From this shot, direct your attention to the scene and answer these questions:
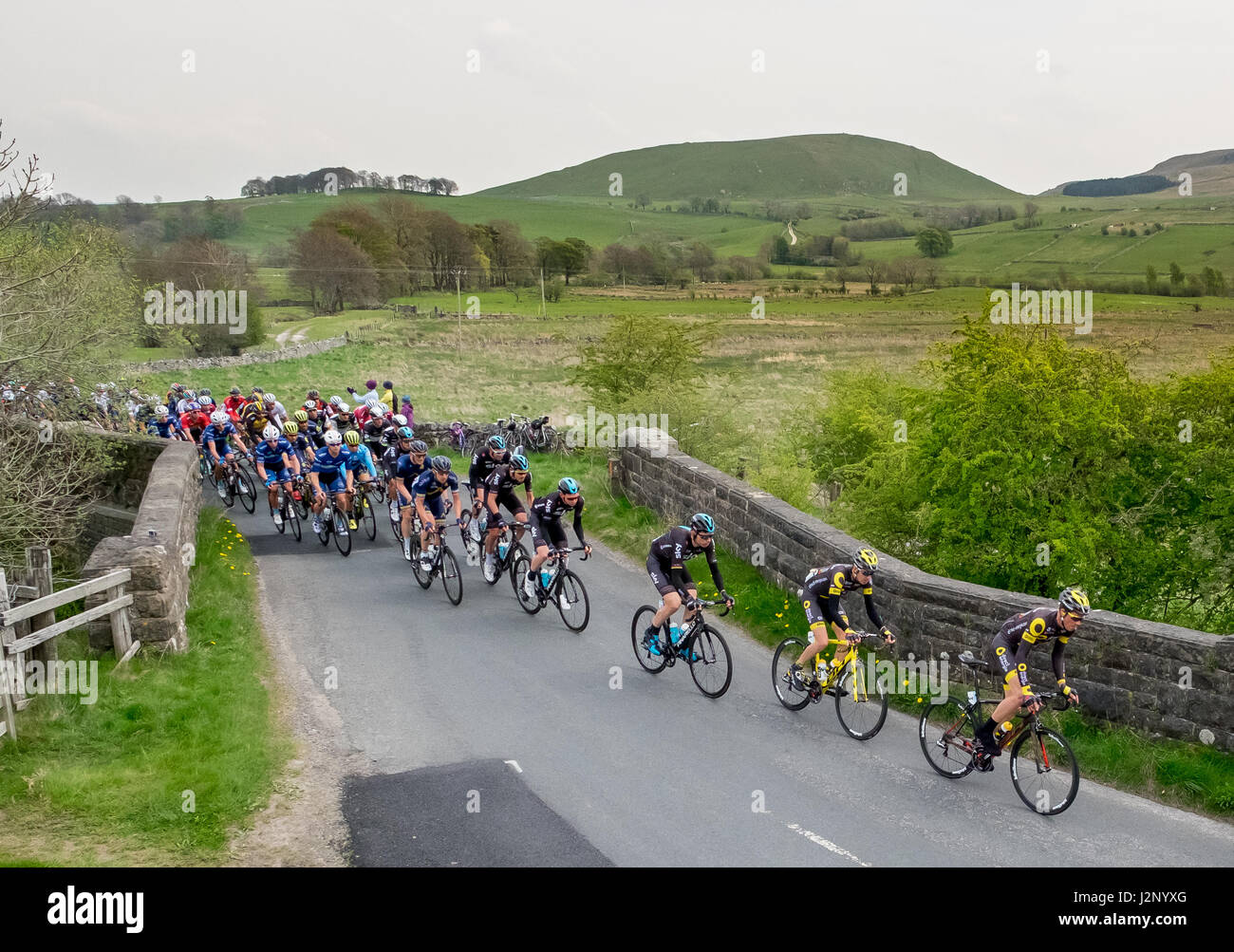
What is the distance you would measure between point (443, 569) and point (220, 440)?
324 inches

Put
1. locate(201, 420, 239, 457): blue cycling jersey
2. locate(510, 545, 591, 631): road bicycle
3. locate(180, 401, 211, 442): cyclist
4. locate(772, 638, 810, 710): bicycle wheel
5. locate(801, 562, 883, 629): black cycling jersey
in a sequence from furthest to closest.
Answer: locate(180, 401, 211, 442): cyclist → locate(201, 420, 239, 457): blue cycling jersey → locate(510, 545, 591, 631): road bicycle → locate(772, 638, 810, 710): bicycle wheel → locate(801, 562, 883, 629): black cycling jersey

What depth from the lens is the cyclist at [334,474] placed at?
15.7 m

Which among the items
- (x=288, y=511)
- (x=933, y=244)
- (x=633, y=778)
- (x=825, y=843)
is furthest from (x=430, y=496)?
(x=933, y=244)

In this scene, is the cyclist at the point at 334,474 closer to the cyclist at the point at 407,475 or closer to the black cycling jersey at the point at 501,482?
the cyclist at the point at 407,475

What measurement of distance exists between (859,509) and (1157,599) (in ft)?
16.7

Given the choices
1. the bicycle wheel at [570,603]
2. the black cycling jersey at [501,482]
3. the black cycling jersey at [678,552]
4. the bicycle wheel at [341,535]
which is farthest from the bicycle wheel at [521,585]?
the bicycle wheel at [341,535]

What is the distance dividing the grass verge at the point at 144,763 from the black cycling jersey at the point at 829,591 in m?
4.91

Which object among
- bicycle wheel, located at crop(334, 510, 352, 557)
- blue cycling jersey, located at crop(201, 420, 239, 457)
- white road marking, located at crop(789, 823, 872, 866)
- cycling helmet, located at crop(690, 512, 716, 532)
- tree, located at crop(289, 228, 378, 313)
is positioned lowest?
white road marking, located at crop(789, 823, 872, 866)

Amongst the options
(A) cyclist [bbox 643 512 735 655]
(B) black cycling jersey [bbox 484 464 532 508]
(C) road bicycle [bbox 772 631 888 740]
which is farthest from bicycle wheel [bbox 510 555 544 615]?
(C) road bicycle [bbox 772 631 888 740]

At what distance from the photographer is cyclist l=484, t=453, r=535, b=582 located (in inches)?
502

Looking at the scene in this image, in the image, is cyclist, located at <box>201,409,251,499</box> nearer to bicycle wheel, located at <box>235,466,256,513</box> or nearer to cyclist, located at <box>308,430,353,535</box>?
bicycle wheel, located at <box>235,466,256,513</box>

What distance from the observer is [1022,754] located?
8.28 metres

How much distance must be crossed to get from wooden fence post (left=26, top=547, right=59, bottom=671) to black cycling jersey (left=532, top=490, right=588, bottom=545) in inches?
204

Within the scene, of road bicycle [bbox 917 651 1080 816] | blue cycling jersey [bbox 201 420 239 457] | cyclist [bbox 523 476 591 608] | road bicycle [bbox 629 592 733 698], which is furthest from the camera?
blue cycling jersey [bbox 201 420 239 457]
